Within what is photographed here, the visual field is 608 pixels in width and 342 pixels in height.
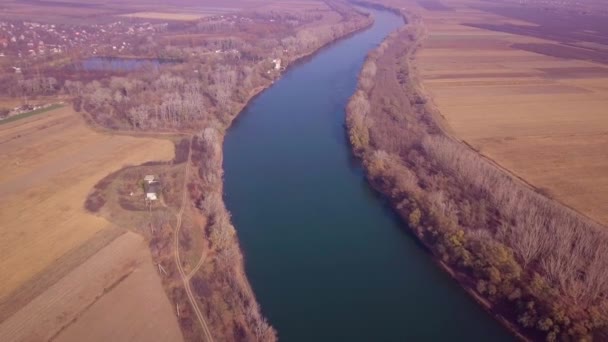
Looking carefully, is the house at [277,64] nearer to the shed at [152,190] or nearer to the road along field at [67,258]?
the road along field at [67,258]

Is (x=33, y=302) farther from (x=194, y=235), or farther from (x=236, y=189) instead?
(x=236, y=189)

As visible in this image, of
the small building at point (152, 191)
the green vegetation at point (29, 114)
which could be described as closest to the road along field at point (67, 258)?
the small building at point (152, 191)

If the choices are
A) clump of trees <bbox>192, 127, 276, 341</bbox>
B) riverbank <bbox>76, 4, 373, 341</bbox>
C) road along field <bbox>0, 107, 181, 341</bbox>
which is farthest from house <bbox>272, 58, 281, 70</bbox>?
road along field <bbox>0, 107, 181, 341</bbox>

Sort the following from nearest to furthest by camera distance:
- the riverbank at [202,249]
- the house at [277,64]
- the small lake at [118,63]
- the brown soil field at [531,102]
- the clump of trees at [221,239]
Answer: the riverbank at [202,249] → the clump of trees at [221,239] → the brown soil field at [531,102] → the small lake at [118,63] → the house at [277,64]

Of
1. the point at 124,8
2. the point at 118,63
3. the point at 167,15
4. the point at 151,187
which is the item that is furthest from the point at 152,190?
the point at 124,8

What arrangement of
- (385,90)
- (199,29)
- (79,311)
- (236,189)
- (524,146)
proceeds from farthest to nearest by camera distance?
(199,29) < (385,90) < (524,146) < (236,189) < (79,311)

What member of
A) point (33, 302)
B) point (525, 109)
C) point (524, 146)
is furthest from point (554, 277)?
point (525, 109)
